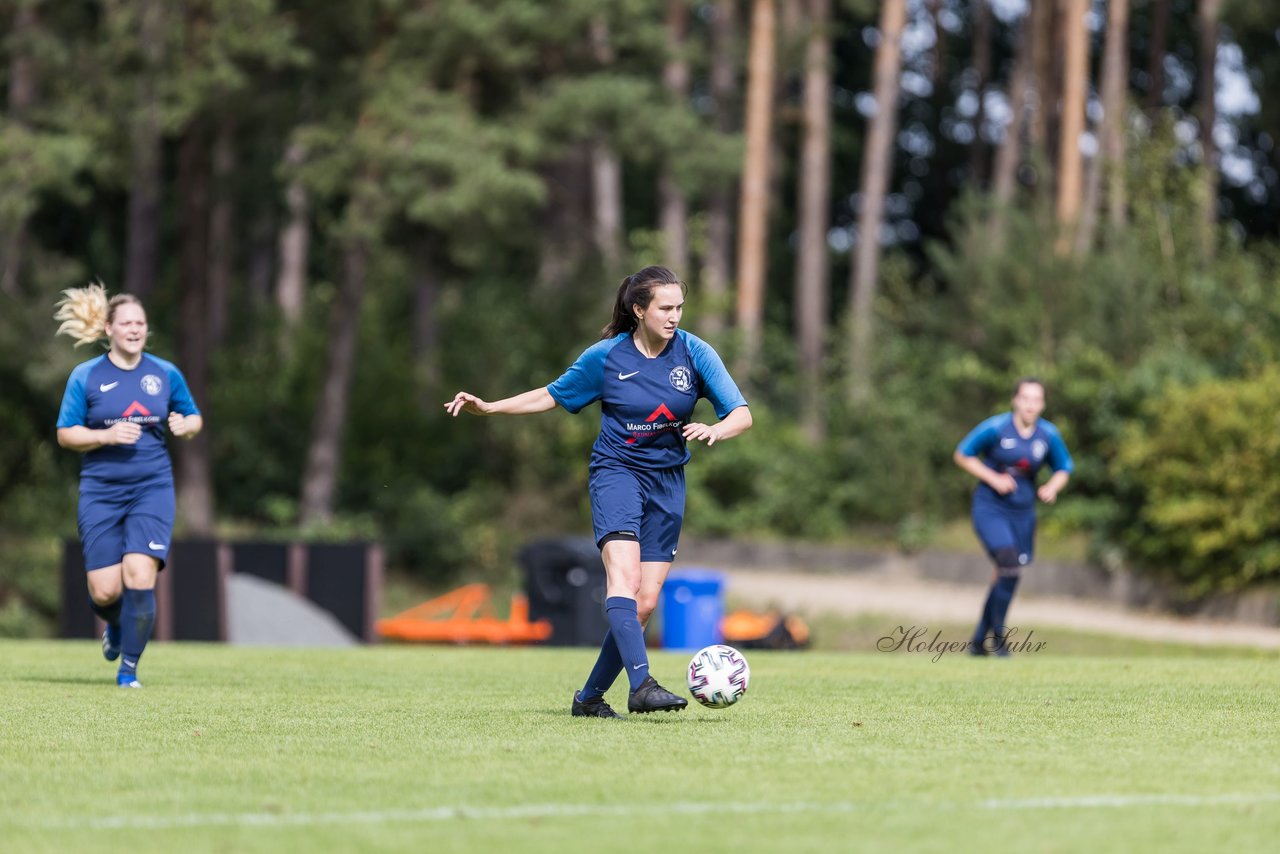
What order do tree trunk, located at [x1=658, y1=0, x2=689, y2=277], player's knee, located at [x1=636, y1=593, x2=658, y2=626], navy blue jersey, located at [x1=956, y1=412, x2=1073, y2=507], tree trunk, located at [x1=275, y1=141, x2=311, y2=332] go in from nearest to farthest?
1. player's knee, located at [x1=636, y1=593, x2=658, y2=626]
2. navy blue jersey, located at [x1=956, y1=412, x2=1073, y2=507]
3. tree trunk, located at [x1=658, y1=0, x2=689, y2=277]
4. tree trunk, located at [x1=275, y1=141, x2=311, y2=332]

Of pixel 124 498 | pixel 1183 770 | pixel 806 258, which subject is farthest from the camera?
pixel 806 258

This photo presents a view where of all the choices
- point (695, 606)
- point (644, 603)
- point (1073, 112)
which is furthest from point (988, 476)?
point (1073, 112)

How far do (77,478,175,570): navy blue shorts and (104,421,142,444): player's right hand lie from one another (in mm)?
385

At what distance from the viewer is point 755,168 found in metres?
34.5

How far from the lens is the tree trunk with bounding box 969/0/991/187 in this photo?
46219mm

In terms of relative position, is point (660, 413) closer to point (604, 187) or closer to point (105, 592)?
point (105, 592)

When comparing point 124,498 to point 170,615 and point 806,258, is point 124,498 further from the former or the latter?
point 806,258

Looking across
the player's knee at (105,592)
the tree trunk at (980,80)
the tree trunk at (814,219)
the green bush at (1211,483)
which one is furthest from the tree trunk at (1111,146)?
the player's knee at (105,592)

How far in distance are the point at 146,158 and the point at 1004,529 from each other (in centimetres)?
1780

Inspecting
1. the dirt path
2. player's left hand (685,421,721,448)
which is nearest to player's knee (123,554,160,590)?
player's left hand (685,421,721,448)

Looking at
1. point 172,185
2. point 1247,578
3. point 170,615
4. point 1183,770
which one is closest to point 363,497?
point 172,185

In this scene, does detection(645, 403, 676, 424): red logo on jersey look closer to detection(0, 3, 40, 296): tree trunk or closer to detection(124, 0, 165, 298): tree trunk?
detection(124, 0, 165, 298): tree trunk

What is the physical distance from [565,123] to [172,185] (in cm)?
1014

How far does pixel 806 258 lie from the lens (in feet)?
121
